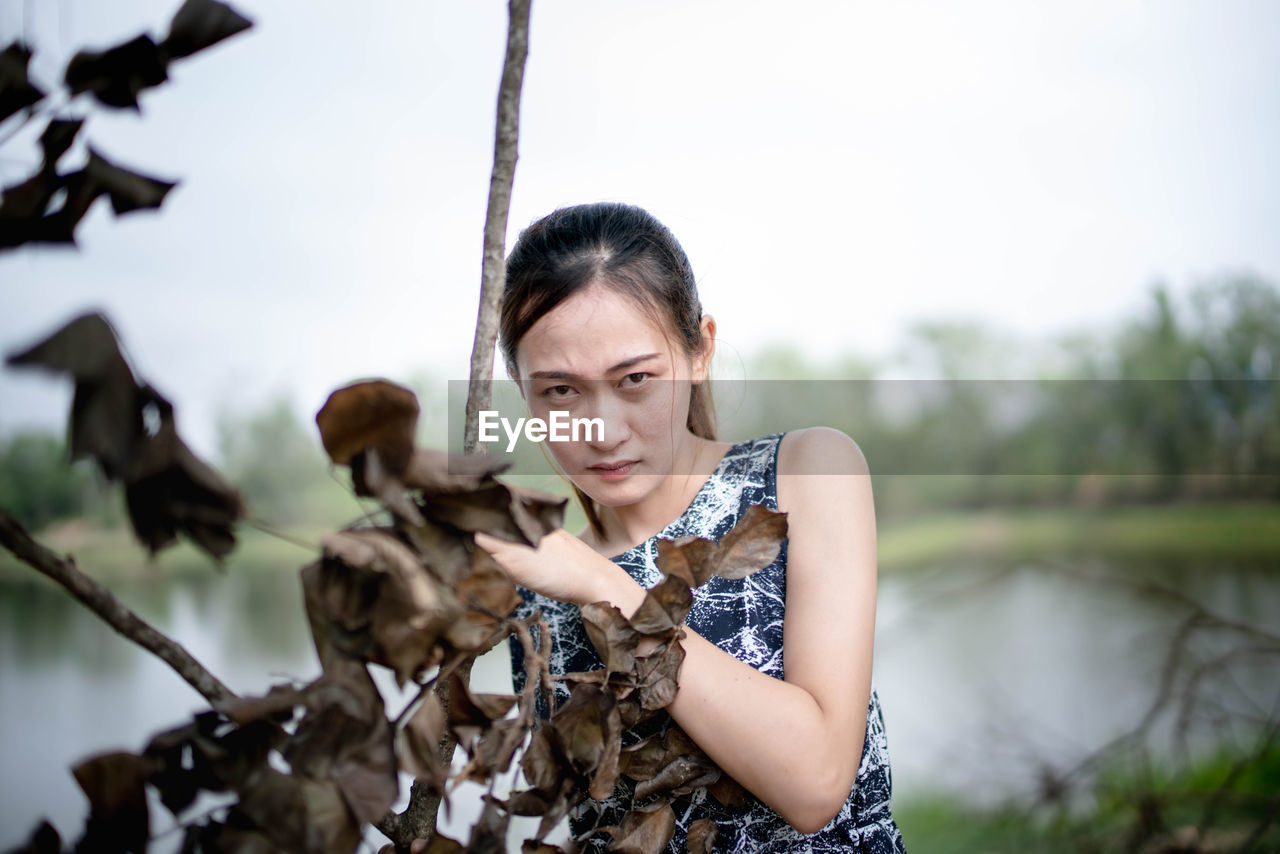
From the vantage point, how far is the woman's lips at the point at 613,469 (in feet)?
2.04

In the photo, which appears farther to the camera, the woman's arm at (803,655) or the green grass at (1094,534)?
the green grass at (1094,534)

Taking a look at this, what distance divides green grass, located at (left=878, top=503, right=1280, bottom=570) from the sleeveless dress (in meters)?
→ 1.42

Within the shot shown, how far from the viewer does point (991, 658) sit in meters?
2.12

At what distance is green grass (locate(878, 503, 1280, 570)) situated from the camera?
2039mm

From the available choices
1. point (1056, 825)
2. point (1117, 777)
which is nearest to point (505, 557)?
point (1056, 825)

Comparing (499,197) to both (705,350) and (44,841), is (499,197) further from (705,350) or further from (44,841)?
(705,350)

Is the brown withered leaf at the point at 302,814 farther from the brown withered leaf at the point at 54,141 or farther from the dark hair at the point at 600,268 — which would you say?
the dark hair at the point at 600,268

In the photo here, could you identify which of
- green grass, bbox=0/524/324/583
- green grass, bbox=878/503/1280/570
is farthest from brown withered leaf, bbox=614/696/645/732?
green grass, bbox=878/503/1280/570

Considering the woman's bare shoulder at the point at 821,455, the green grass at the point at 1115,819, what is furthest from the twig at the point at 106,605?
the green grass at the point at 1115,819

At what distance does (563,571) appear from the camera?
0.44 metres

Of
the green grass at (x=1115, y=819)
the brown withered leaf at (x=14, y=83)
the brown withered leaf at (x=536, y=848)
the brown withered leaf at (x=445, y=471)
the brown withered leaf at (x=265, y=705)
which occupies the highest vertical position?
the brown withered leaf at (x=14, y=83)

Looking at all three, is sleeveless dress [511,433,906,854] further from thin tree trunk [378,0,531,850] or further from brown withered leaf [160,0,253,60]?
brown withered leaf [160,0,253,60]

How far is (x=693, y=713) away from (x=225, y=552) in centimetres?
26

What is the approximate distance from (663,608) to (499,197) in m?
0.20
